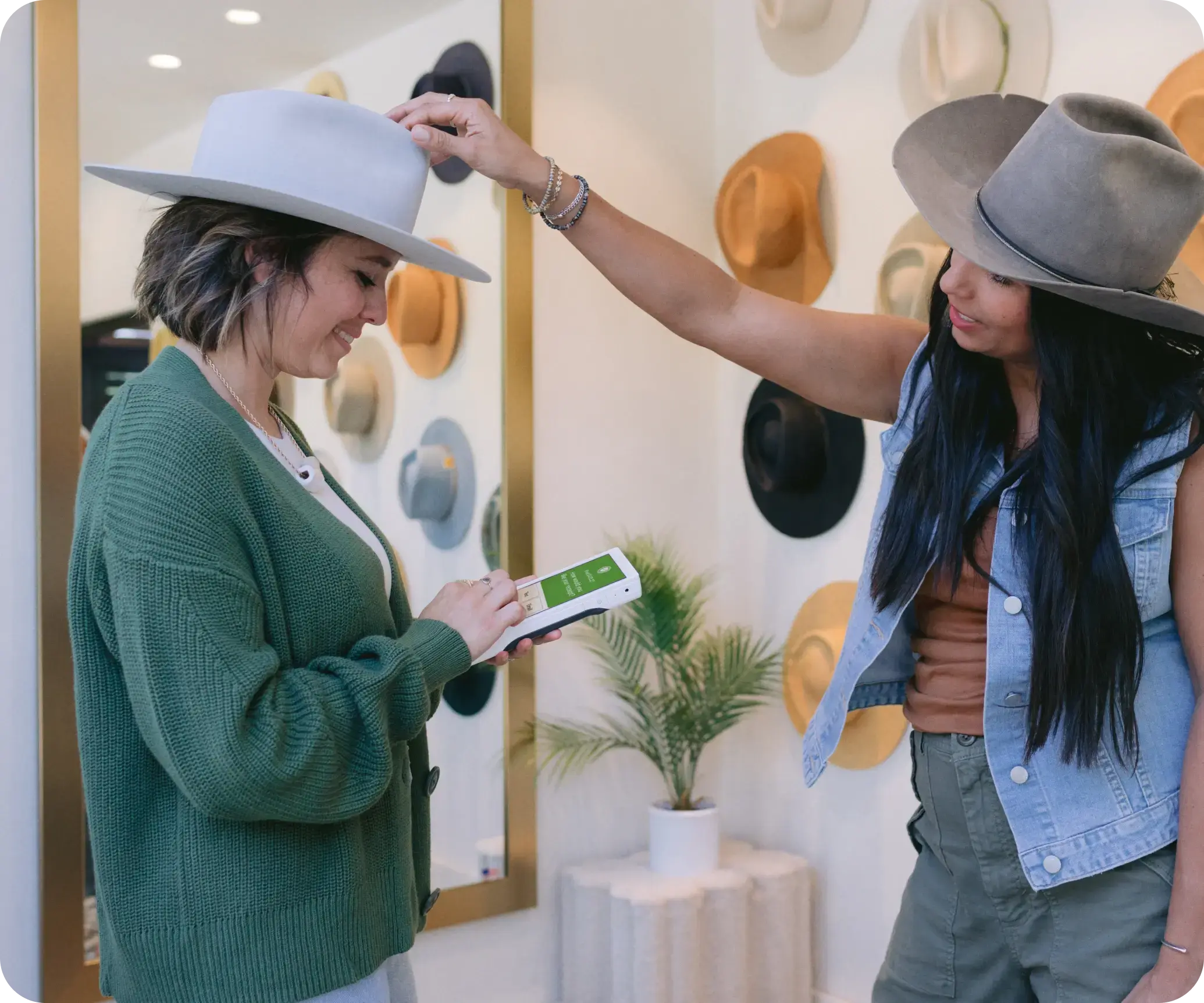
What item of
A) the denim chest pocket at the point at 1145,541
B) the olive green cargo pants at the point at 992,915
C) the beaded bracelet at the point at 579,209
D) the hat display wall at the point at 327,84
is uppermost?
the hat display wall at the point at 327,84

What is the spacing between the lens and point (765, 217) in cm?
293

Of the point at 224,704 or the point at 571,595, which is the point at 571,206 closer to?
the point at 571,595

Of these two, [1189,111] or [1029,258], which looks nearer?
[1029,258]

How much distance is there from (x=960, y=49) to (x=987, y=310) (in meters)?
1.45

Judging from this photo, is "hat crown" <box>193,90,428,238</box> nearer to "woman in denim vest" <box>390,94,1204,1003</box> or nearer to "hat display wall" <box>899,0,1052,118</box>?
"woman in denim vest" <box>390,94,1204,1003</box>

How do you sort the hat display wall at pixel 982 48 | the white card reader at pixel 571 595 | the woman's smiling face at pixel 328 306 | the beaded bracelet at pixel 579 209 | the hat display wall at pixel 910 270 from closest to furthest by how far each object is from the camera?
1. the woman's smiling face at pixel 328 306
2. the white card reader at pixel 571 595
3. the beaded bracelet at pixel 579 209
4. the hat display wall at pixel 982 48
5. the hat display wall at pixel 910 270

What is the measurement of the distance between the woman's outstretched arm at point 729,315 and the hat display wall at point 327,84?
41.4 inches

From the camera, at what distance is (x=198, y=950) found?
1.20 meters

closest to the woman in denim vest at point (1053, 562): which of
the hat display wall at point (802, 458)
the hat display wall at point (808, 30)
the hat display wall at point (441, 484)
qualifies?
the hat display wall at point (441, 484)

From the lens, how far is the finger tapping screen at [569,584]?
58.7 inches

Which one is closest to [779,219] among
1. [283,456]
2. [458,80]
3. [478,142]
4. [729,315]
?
[458,80]

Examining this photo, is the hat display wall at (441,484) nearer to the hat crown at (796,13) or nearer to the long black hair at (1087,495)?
the hat crown at (796,13)

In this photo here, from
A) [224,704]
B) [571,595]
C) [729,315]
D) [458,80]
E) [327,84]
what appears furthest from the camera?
[458,80]

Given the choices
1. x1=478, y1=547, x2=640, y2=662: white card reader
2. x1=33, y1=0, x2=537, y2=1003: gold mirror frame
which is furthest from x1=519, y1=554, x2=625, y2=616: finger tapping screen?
x1=33, y1=0, x2=537, y2=1003: gold mirror frame
